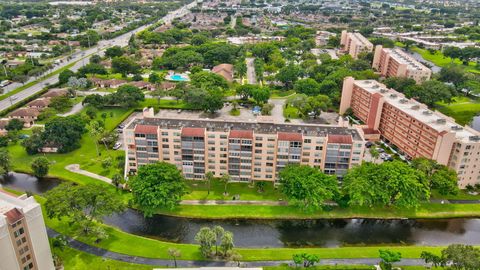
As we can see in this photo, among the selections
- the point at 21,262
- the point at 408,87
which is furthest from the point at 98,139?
the point at 408,87

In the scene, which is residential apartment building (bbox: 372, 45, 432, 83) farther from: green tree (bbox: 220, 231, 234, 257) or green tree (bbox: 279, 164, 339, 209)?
green tree (bbox: 220, 231, 234, 257)

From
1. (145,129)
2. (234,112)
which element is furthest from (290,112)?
(145,129)

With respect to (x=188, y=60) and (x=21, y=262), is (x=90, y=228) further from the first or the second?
(x=188, y=60)

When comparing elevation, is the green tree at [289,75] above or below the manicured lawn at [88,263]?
above

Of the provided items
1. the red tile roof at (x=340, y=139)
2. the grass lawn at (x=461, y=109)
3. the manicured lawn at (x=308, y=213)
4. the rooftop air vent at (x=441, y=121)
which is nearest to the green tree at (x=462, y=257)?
the manicured lawn at (x=308, y=213)

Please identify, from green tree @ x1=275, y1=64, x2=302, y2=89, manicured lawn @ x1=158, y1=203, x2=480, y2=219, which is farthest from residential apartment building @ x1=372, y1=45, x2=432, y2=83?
manicured lawn @ x1=158, y1=203, x2=480, y2=219

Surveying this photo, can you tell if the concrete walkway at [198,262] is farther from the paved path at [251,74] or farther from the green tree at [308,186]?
the paved path at [251,74]
